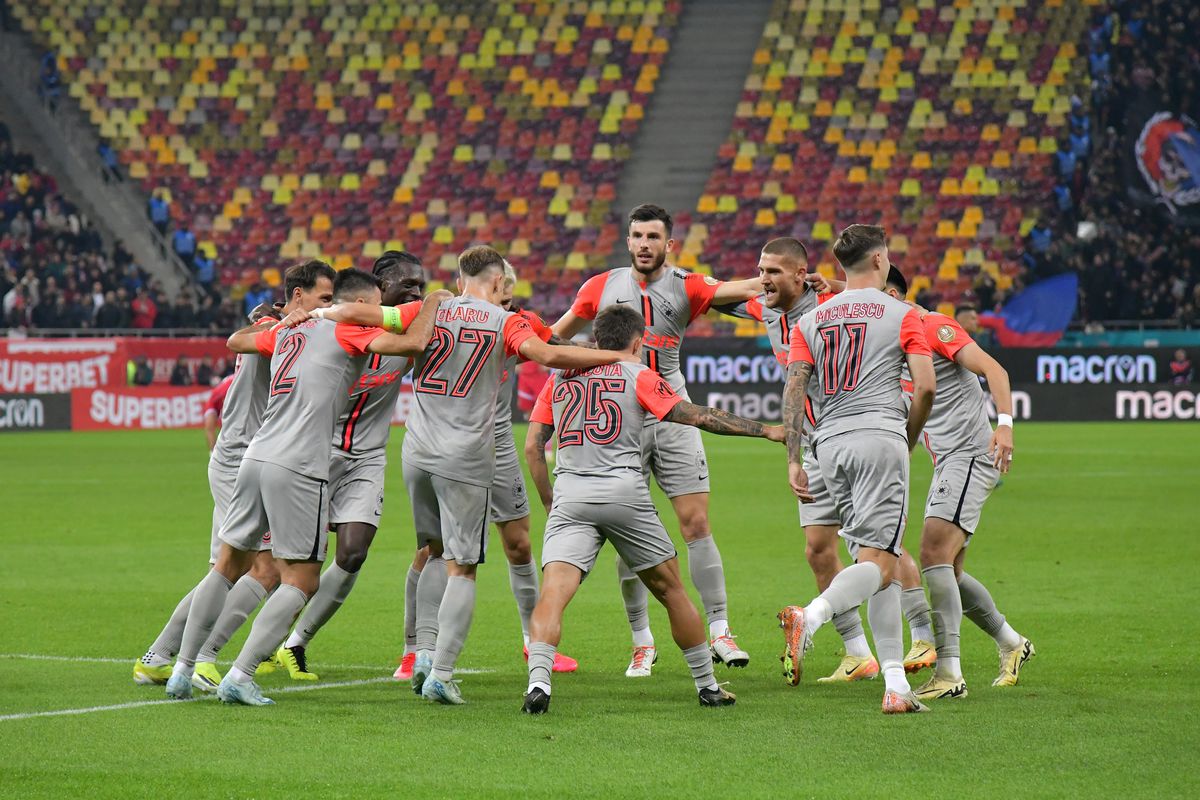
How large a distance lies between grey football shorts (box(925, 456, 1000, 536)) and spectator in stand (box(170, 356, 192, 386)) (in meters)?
24.7

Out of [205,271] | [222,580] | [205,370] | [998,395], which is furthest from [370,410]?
[205,271]

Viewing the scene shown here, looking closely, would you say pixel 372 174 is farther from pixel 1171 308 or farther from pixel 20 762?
pixel 20 762

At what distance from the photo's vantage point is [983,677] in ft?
26.8

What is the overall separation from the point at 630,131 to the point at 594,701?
105ft

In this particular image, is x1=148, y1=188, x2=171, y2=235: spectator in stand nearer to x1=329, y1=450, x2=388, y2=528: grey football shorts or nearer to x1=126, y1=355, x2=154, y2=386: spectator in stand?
x1=126, y1=355, x2=154, y2=386: spectator in stand

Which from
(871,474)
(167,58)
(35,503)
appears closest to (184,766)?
(871,474)

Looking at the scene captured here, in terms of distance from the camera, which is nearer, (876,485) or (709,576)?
(876,485)

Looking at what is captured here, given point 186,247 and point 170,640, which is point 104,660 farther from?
point 186,247

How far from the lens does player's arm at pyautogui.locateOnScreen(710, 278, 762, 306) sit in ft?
28.6

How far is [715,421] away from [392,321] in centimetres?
158

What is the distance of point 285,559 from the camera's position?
24.5ft

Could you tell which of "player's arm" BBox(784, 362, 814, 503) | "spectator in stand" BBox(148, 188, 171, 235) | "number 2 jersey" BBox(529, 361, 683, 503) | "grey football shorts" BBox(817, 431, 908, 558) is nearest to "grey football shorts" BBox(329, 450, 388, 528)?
"number 2 jersey" BBox(529, 361, 683, 503)

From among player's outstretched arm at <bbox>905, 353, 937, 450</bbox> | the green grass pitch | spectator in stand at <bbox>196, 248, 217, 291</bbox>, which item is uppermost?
spectator in stand at <bbox>196, 248, 217, 291</bbox>

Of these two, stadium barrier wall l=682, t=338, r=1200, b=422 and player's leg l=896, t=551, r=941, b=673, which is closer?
player's leg l=896, t=551, r=941, b=673
